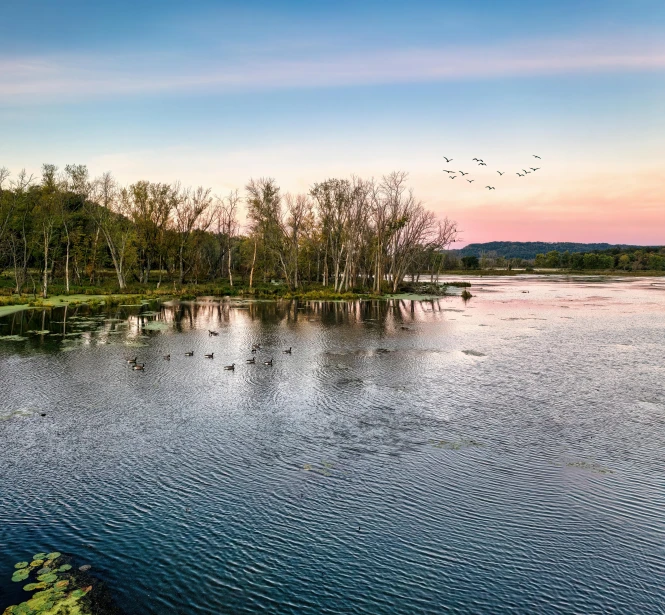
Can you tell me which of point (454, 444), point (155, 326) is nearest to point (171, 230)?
point (155, 326)

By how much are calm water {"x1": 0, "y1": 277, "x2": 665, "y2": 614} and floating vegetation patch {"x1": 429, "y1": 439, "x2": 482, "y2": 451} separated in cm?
6

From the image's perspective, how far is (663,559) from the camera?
10.6 metres

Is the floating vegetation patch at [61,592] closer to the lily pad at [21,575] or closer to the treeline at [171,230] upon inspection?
the lily pad at [21,575]

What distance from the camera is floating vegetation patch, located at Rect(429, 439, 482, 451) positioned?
16453 mm

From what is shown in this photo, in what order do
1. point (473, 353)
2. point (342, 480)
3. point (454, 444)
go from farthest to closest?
point (473, 353) → point (454, 444) → point (342, 480)

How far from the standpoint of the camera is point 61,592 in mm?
9391

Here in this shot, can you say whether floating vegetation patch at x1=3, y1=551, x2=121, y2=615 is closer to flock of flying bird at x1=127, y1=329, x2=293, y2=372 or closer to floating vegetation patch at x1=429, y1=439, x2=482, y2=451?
floating vegetation patch at x1=429, y1=439, x2=482, y2=451

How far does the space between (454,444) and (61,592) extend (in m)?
11.3

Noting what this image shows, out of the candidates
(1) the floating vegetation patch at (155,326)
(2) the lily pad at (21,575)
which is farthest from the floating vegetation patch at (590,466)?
(1) the floating vegetation patch at (155,326)

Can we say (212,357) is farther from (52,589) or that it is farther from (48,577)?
(52,589)

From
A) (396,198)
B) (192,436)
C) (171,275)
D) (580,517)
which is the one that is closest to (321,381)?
(192,436)

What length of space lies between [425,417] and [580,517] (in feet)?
25.4

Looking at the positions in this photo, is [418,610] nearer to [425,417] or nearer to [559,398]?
[425,417]

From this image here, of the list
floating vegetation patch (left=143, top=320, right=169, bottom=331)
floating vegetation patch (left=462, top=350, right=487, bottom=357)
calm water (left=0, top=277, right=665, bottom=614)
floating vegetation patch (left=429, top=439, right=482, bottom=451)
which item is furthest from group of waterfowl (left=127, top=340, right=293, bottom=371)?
floating vegetation patch (left=429, top=439, right=482, bottom=451)
